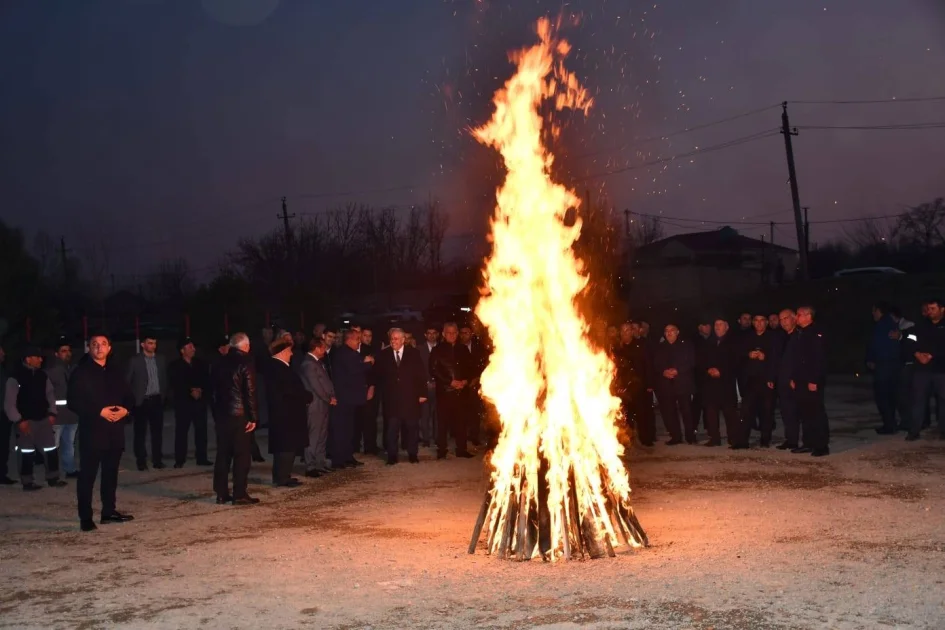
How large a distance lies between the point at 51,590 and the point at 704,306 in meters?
43.3

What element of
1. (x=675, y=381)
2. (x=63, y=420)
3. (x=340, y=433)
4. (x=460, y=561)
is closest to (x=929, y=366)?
(x=675, y=381)

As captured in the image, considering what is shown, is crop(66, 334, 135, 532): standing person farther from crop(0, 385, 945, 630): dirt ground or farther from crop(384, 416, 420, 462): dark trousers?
crop(384, 416, 420, 462): dark trousers

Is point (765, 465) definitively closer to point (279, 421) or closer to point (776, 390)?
point (776, 390)

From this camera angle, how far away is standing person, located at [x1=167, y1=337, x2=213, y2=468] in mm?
14766

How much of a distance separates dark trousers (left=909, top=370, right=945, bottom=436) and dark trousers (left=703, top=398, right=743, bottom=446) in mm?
2495

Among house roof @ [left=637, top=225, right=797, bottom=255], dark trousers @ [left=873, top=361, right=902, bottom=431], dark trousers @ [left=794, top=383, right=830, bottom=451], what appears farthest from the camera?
house roof @ [left=637, top=225, right=797, bottom=255]

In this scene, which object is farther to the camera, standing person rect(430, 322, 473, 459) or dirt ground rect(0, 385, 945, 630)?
standing person rect(430, 322, 473, 459)

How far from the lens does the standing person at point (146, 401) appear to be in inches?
577

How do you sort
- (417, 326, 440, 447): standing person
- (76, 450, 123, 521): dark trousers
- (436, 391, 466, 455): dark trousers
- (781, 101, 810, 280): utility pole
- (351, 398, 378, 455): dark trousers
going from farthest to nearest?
(781, 101, 810, 280): utility pole < (417, 326, 440, 447): standing person < (351, 398, 378, 455): dark trousers < (436, 391, 466, 455): dark trousers < (76, 450, 123, 521): dark trousers

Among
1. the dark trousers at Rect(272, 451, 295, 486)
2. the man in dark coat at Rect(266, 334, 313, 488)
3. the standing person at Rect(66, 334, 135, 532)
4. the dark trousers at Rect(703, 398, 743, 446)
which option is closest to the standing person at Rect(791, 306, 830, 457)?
the dark trousers at Rect(703, 398, 743, 446)

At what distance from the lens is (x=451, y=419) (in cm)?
1528

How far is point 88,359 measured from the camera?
34.2 ft

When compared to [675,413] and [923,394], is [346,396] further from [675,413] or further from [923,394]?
[923,394]

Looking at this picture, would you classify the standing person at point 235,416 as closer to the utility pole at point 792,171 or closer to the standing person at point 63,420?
the standing person at point 63,420
